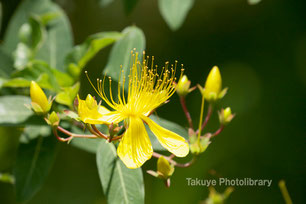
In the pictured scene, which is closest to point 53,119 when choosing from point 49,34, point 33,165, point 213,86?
point 33,165

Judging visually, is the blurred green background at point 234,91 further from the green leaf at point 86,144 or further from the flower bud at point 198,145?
the flower bud at point 198,145

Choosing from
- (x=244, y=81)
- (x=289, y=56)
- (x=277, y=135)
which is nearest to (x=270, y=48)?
(x=289, y=56)

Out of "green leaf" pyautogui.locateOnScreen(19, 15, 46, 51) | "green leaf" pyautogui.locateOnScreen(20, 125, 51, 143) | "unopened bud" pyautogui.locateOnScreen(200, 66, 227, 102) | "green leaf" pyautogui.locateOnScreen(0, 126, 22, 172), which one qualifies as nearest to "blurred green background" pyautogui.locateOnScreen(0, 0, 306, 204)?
"green leaf" pyautogui.locateOnScreen(0, 126, 22, 172)

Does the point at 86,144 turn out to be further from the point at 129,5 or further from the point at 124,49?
the point at 129,5

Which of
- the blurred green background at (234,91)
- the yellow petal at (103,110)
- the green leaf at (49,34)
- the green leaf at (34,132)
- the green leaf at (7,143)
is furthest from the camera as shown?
the blurred green background at (234,91)

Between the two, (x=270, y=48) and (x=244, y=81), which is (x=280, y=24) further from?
(x=244, y=81)

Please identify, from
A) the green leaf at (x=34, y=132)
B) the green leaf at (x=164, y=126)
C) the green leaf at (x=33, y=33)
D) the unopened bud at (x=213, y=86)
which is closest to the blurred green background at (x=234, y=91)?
the green leaf at (x=33, y=33)
